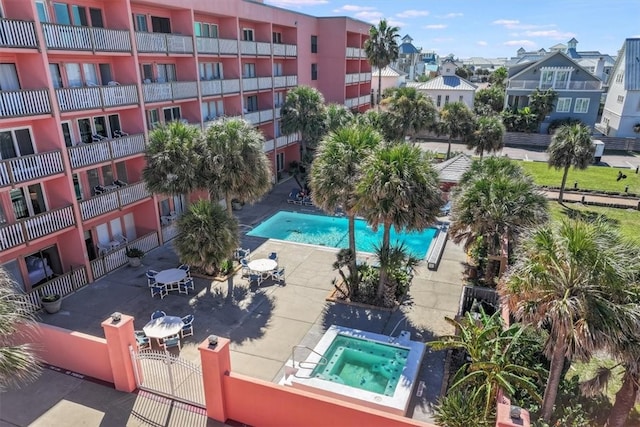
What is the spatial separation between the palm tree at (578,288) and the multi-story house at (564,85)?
51.0 m

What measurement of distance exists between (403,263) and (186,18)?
18747mm

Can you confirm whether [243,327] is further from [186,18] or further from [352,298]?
[186,18]

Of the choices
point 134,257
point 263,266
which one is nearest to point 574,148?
point 263,266

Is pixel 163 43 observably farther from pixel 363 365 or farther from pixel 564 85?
pixel 564 85

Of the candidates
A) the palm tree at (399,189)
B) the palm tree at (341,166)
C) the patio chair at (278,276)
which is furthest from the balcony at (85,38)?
the palm tree at (399,189)

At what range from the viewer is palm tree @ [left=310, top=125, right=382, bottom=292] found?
51.8ft

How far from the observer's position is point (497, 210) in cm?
1588

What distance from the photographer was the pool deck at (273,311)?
14398 millimetres

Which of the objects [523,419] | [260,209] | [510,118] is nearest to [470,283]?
[523,419]

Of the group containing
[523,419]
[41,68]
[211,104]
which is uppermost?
[41,68]

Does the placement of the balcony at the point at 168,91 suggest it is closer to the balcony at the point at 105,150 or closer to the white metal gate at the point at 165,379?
the balcony at the point at 105,150

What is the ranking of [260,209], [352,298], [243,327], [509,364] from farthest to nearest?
1. [260,209]
2. [352,298]
3. [243,327]
4. [509,364]

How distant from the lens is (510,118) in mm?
53344

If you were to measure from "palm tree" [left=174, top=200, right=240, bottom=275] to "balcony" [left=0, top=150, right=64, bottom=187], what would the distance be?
5.49m
